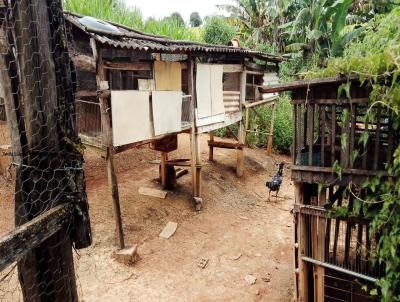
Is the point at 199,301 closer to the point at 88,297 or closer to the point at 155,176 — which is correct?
the point at 88,297

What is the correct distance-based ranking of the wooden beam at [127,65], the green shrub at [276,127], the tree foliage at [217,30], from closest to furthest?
the wooden beam at [127,65] < the green shrub at [276,127] < the tree foliage at [217,30]

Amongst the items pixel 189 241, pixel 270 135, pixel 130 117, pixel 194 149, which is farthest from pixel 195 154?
pixel 270 135

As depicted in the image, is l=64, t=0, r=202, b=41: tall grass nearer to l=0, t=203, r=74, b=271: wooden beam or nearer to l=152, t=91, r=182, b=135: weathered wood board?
l=152, t=91, r=182, b=135: weathered wood board

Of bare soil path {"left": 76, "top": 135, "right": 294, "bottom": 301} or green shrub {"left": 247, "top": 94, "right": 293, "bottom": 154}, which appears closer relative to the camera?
bare soil path {"left": 76, "top": 135, "right": 294, "bottom": 301}

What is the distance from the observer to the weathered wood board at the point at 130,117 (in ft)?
25.2

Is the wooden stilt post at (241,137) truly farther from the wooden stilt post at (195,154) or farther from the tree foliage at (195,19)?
the tree foliage at (195,19)

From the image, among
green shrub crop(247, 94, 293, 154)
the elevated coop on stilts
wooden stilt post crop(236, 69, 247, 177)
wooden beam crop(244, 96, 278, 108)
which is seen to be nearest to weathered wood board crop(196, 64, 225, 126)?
A: the elevated coop on stilts

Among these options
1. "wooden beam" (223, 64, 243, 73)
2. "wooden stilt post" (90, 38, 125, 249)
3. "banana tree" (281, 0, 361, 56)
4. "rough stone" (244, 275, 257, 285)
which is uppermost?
"banana tree" (281, 0, 361, 56)

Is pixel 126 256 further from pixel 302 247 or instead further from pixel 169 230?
pixel 302 247

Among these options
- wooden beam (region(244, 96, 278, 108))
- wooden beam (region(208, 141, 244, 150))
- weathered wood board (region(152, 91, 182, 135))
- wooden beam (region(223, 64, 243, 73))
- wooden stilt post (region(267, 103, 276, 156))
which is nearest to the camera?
weathered wood board (region(152, 91, 182, 135))

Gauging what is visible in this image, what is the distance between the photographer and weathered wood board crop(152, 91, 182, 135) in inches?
350

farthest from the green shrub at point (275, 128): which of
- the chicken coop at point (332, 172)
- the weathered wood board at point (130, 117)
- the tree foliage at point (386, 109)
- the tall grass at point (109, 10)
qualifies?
the tree foliage at point (386, 109)

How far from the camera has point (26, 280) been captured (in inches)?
77.1

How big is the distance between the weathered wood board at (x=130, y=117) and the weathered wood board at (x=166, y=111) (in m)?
0.27
